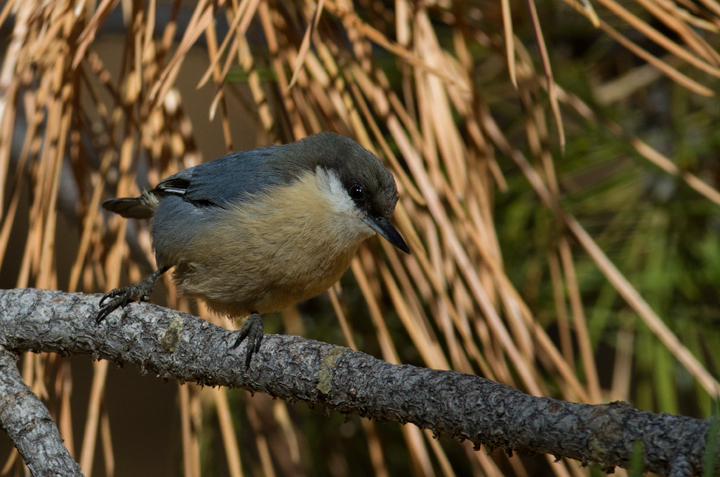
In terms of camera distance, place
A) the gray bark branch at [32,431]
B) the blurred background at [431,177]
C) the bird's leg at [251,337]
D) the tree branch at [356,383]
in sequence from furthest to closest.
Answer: the blurred background at [431,177] < the bird's leg at [251,337] < the gray bark branch at [32,431] < the tree branch at [356,383]

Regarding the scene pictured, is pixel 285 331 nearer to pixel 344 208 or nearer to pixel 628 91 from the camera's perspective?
pixel 344 208

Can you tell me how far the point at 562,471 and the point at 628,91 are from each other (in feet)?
3.54

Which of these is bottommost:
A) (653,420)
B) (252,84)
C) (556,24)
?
(653,420)

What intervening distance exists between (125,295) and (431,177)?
1.71 ft

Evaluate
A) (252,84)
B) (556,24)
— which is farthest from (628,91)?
(252,84)

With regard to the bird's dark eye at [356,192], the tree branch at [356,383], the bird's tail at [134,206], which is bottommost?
the tree branch at [356,383]

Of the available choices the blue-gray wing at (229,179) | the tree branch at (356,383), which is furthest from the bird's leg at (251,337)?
the blue-gray wing at (229,179)

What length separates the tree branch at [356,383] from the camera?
1.81ft

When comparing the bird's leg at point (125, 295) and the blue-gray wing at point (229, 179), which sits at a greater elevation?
the blue-gray wing at point (229, 179)

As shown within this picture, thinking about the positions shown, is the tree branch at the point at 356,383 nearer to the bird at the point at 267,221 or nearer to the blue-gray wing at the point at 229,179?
the bird at the point at 267,221

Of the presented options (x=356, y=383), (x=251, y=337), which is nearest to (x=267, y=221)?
(x=251, y=337)

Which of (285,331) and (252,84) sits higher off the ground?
(252,84)

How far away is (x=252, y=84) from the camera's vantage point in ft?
3.50

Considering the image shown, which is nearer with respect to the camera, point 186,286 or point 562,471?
point 562,471
